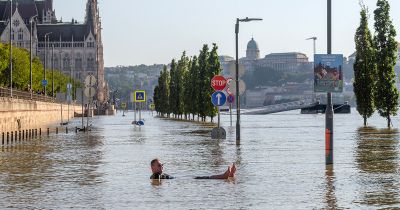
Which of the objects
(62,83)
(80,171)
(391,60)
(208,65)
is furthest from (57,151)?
(62,83)

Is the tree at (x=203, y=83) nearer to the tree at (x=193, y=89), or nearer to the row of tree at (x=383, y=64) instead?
the tree at (x=193, y=89)

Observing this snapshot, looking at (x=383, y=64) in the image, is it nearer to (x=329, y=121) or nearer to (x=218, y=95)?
(x=218, y=95)

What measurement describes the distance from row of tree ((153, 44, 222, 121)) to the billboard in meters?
77.6

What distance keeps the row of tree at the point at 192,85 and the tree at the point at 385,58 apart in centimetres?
3292

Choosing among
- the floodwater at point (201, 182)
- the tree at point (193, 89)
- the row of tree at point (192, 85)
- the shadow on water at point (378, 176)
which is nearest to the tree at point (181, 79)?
the row of tree at point (192, 85)

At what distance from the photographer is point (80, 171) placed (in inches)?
1001

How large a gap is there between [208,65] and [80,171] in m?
83.6

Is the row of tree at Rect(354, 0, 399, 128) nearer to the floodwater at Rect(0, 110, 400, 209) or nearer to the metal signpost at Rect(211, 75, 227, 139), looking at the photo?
the metal signpost at Rect(211, 75, 227, 139)

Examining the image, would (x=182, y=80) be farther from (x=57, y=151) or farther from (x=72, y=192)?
Answer: (x=72, y=192)

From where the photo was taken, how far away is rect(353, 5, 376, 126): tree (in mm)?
77438

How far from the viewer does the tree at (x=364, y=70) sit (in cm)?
7744

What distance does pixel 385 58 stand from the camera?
74.2m

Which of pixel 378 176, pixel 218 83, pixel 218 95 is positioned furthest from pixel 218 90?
pixel 378 176

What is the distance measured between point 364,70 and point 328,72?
2071 inches
